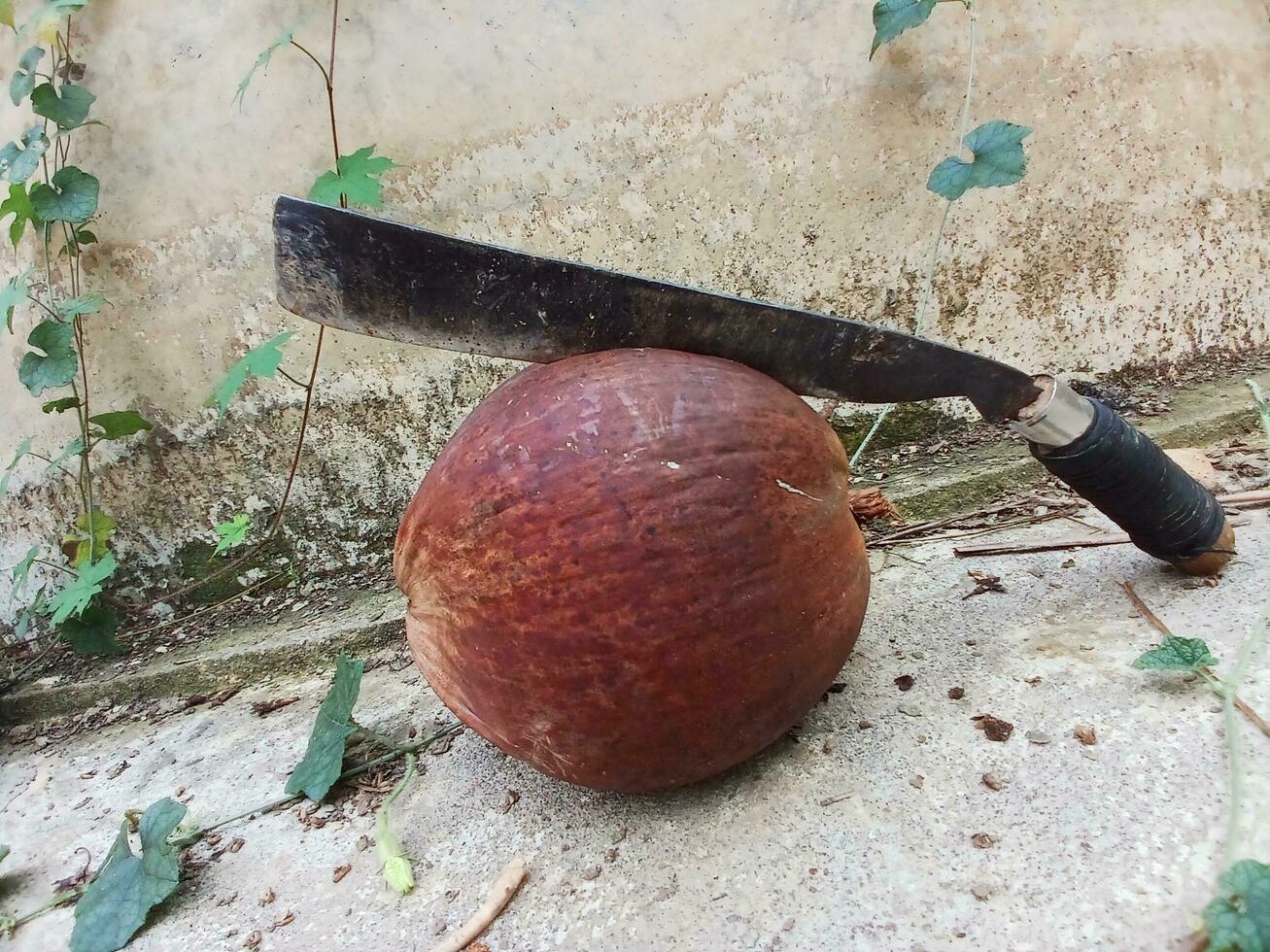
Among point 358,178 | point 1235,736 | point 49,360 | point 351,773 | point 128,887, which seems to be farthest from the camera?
point 49,360

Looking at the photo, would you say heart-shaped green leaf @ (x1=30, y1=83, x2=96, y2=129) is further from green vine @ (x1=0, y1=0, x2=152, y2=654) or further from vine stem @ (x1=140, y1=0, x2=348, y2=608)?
vine stem @ (x1=140, y1=0, x2=348, y2=608)

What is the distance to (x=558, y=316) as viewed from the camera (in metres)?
1.17

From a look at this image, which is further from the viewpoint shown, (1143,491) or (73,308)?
(73,308)

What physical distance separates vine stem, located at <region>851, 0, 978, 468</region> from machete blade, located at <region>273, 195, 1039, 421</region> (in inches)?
22.7

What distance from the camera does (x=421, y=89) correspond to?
5.77 feet

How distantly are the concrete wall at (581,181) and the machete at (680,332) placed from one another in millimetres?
688

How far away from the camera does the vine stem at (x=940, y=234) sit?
1.83 metres

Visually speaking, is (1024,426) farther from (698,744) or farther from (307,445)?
(307,445)

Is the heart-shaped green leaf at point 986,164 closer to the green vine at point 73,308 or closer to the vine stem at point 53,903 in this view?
the green vine at point 73,308

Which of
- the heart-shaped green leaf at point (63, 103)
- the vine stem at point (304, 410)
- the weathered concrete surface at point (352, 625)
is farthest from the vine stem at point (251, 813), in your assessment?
the heart-shaped green leaf at point (63, 103)

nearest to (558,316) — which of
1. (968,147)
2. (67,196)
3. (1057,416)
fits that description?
(1057,416)

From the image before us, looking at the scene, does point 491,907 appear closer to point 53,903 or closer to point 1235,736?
point 53,903

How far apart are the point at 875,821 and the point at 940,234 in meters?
1.34

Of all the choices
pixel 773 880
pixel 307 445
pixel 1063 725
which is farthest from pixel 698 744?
pixel 307 445
